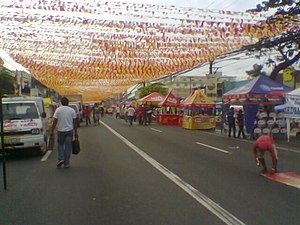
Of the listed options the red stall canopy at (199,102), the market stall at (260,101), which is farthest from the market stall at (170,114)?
the market stall at (260,101)

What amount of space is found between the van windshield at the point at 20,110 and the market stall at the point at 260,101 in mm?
11082

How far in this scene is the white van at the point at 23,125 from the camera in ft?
40.7

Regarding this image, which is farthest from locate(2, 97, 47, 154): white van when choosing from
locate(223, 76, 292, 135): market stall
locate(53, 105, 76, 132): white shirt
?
locate(223, 76, 292, 135): market stall

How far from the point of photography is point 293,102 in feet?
60.4

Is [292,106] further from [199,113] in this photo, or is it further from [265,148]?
[199,113]

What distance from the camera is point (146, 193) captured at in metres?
7.42

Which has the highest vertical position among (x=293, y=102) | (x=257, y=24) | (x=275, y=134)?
(x=257, y=24)

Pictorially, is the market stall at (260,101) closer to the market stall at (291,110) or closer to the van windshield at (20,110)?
the market stall at (291,110)

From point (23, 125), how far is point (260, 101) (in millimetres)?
13181

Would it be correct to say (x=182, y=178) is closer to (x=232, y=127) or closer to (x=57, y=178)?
(x=57, y=178)

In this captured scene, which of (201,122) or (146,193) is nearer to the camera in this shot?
(146,193)

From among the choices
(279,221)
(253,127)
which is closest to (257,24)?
(253,127)

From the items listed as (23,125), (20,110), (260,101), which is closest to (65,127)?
(23,125)

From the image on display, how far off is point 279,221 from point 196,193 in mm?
1979
